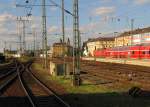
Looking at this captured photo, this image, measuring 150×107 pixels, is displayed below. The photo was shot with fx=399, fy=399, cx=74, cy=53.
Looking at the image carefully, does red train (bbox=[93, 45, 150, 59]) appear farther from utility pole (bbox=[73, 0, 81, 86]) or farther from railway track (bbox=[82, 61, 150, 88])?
utility pole (bbox=[73, 0, 81, 86])

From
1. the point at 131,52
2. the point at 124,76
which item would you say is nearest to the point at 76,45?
the point at 124,76

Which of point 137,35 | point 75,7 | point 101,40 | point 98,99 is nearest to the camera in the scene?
point 98,99

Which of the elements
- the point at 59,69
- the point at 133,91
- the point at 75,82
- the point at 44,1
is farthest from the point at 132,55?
the point at 133,91

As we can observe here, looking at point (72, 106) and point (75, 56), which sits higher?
point (75, 56)

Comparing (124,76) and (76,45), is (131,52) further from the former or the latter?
(76,45)

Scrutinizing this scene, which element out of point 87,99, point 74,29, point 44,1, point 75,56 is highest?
point 44,1

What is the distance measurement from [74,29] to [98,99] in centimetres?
760

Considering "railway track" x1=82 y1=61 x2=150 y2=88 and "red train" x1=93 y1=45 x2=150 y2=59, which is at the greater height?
"red train" x1=93 y1=45 x2=150 y2=59

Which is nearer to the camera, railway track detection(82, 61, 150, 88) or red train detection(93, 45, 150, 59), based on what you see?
railway track detection(82, 61, 150, 88)

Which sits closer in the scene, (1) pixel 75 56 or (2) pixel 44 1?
(1) pixel 75 56

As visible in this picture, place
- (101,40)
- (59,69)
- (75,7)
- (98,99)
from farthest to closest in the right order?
1. (101,40)
2. (59,69)
3. (75,7)
4. (98,99)

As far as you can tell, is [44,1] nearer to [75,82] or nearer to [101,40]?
[75,82]

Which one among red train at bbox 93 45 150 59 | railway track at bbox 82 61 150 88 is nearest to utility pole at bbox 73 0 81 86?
railway track at bbox 82 61 150 88

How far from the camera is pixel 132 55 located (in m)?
82.0
